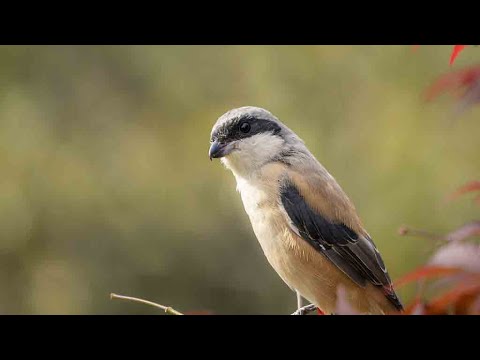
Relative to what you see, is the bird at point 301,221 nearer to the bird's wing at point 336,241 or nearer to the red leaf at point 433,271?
the bird's wing at point 336,241

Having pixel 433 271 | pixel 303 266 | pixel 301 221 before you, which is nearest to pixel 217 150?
pixel 301 221

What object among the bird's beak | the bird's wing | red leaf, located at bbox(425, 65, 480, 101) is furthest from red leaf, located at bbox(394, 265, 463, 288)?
the bird's beak

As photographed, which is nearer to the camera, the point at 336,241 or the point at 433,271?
the point at 433,271

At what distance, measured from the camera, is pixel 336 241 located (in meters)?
2.89

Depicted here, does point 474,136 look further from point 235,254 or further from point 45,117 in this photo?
point 45,117

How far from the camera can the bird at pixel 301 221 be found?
2.84 m

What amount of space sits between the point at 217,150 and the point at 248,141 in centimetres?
15

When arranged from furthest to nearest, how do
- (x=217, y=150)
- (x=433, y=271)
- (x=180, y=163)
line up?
(x=180, y=163), (x=217, y=150), (x=433, y=271)

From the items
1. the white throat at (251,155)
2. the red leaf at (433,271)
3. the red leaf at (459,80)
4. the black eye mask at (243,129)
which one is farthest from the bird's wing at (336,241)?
the red leaf at (433,271)

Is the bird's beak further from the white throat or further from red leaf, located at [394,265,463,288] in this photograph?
red leaf, located at [394,265,463,288]

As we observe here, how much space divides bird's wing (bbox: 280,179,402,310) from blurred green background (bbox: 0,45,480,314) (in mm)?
2284

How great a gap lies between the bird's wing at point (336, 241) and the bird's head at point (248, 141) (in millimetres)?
196

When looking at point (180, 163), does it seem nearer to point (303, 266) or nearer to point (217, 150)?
point (217, 150)
